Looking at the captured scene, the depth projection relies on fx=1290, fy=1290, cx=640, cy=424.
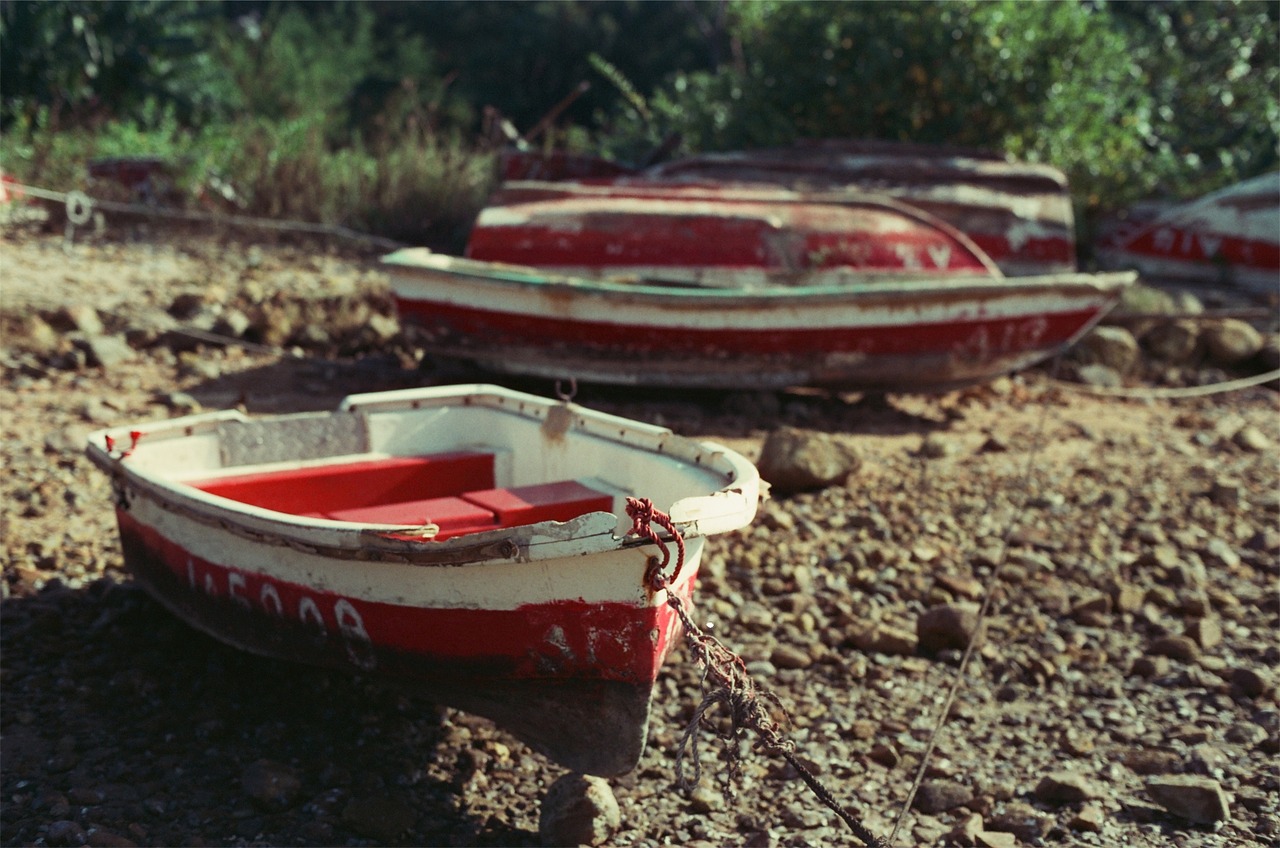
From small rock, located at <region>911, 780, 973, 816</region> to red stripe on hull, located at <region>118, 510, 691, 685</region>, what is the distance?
3.17 ft

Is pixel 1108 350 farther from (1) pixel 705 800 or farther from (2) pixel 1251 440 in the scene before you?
(1) pixel 705 800

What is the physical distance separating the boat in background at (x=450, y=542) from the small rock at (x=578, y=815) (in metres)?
0.07

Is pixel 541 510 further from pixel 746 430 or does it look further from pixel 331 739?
pixel 746 430

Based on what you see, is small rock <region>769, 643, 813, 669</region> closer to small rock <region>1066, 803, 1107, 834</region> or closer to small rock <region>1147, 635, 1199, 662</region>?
small rock <region>1066, 803, 1107, 834</region>

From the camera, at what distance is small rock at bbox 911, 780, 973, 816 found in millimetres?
3943

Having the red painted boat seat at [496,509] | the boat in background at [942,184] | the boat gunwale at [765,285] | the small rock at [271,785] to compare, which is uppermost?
the boat in background at [942,184]

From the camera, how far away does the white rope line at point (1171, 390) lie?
795 cm

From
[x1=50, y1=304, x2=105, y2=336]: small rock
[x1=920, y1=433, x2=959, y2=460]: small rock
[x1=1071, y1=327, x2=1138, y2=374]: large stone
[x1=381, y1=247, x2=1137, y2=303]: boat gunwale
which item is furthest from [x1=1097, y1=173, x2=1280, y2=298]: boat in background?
[x1=50, y1=304, x2=105, y2=336]: small rock

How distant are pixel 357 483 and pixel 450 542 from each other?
1607 mm

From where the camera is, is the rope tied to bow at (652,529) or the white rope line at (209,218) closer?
the rope tied to bow at (652,529)

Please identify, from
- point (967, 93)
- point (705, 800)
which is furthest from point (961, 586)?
point (967, 93)

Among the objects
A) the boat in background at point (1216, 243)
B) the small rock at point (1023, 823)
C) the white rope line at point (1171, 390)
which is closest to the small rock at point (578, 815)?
the small rock at point (1023, 823)

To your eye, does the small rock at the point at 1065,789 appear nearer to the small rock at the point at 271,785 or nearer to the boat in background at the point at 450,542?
the boat in background at the point at 450,542

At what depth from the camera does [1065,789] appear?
3.95 m
